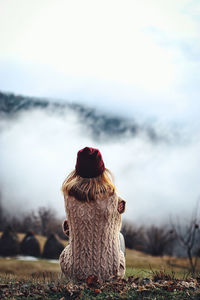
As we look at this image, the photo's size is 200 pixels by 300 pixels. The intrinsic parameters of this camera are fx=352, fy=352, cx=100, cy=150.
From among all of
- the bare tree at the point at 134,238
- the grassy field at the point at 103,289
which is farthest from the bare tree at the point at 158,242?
the grassy field at the point at 103,289

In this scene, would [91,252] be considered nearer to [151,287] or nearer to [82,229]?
[82,229]

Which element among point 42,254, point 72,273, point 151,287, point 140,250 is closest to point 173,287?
point 151,287

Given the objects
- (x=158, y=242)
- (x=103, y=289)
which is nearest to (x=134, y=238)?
(x=158, y=242)

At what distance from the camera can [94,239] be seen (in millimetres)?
4551

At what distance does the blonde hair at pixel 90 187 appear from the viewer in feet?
14.3

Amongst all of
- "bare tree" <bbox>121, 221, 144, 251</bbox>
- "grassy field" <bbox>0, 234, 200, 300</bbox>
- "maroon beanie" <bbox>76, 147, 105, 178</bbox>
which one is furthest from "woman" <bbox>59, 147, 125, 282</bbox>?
"bare tree" <bbox>121, 221, 144, 251</bbox>

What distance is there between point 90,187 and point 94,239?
717 millimetres

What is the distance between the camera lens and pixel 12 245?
1428 cm

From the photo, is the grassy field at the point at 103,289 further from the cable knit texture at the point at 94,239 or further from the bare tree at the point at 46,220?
the bare tree at the point at 46,220

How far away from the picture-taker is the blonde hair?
14.3 feet

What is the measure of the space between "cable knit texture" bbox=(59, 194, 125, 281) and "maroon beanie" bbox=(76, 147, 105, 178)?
357 millimetres

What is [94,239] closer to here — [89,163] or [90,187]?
[90,187]

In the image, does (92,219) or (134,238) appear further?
(134,238)

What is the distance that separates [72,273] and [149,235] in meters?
15.6
